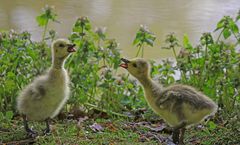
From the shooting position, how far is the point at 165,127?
183cm

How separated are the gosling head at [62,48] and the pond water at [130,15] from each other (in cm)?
112

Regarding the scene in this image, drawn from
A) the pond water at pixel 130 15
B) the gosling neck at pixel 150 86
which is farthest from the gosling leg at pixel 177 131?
the pond water at pixel 130 15

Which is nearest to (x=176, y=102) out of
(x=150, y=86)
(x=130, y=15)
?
(x=150, y=86)

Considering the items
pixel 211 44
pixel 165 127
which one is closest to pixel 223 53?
pixel 211 44

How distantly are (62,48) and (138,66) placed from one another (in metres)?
0.24

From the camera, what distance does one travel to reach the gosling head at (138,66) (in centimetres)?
161

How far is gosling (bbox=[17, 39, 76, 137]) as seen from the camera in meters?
1.63

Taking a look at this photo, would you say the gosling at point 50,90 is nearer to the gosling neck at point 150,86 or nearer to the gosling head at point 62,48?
the gosling head at point 62,48

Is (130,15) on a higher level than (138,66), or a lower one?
higher

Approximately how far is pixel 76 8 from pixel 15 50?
1.76 metres

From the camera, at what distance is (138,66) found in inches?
63.4

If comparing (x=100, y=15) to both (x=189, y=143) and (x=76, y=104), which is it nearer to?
(x=76, y=104)

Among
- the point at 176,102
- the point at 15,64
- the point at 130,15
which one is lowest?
the point at 176,102

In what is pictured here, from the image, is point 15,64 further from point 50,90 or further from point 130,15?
point 130,15
